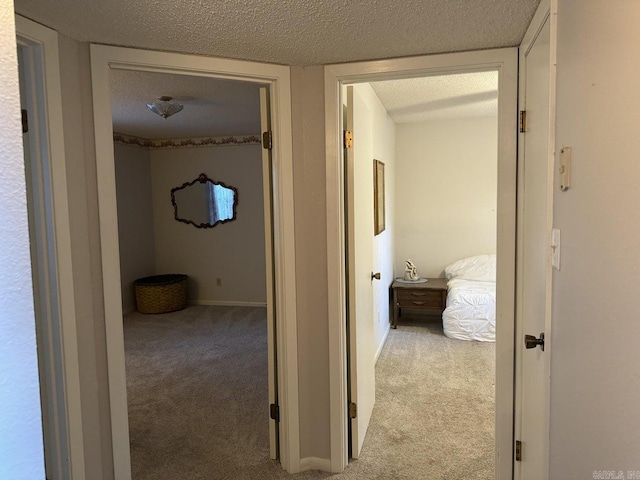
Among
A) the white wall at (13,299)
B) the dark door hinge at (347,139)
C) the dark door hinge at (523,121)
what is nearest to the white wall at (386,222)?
the dark door hinge at (347,139)

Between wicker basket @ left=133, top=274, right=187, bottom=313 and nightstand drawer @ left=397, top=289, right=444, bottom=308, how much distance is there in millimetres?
2838

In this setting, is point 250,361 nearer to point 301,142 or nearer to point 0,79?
point 301,142

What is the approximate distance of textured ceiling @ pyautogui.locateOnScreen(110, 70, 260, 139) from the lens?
2980 millimetres

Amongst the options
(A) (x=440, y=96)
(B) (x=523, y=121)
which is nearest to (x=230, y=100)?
(A) (x=440, y=96)

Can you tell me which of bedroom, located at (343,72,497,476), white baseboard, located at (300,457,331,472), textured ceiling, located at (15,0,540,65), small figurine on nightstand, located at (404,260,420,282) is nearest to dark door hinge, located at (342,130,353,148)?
textured ceiling, located at (15,0,540,65)

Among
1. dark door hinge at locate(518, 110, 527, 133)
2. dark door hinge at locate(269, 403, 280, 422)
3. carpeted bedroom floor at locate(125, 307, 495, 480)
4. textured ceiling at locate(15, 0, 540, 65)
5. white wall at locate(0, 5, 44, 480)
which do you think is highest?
textured ceiling at locate(15, 0, 540, 65)

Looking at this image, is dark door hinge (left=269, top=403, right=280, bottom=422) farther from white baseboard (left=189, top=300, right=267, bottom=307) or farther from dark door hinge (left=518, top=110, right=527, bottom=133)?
white baseboard (left=189, top=300, right=267, bottom=307)

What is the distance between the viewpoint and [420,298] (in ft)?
15.4

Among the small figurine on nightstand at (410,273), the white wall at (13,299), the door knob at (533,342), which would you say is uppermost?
the white wall at (13,299)

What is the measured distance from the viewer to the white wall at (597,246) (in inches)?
30.3

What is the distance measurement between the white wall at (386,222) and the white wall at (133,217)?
321 centimetres

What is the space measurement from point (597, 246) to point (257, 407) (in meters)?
2.56

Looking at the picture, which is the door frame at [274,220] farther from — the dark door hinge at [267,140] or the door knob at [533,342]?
the door knob at [533,342]

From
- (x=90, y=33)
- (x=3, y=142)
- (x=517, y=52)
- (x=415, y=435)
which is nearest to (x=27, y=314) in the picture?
(x=3, y=142)
